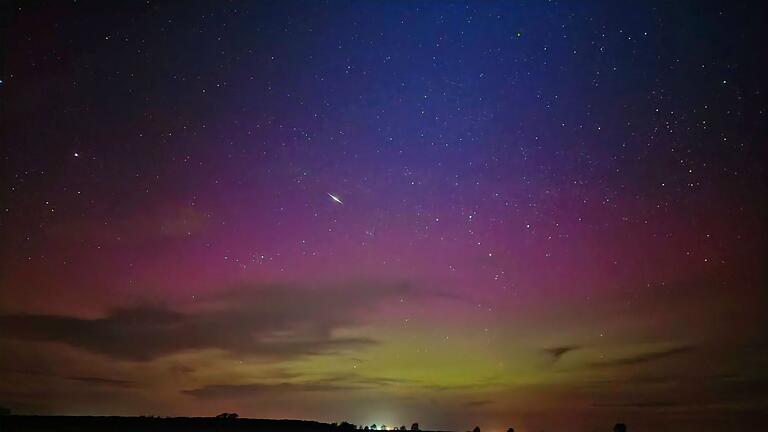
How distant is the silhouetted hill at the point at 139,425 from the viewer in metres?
29.3

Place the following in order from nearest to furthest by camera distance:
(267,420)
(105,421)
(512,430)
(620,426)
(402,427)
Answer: (620,426) < (105,421) < (512,430) < (267,420) < (402,427)

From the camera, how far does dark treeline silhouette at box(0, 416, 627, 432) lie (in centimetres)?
2927

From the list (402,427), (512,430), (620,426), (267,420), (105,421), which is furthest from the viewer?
(402,427)

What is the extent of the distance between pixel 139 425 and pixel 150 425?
1.63ft

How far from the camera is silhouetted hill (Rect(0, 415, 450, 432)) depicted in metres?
29.3

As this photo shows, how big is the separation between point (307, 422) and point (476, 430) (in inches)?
389

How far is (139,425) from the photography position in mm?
31047

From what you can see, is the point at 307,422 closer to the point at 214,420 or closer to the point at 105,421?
the point at 214,420

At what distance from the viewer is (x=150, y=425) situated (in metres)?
31.2

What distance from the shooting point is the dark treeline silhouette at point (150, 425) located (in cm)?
2927

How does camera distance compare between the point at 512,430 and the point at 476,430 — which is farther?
the point at 476,430

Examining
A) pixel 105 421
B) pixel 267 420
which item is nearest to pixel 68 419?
pixel 105 421

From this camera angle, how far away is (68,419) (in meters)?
31.3

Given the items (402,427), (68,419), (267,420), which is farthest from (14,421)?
(402,427)
